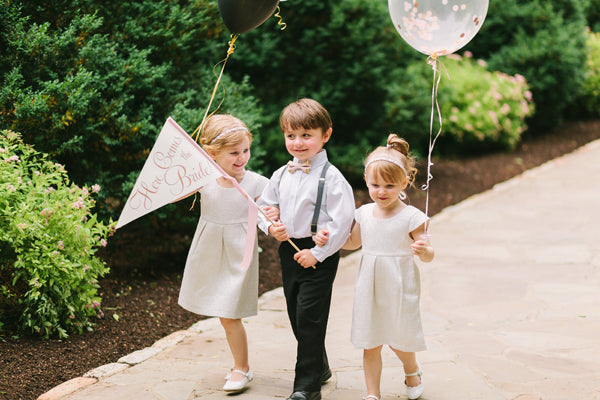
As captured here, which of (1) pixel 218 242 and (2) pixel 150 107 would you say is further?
(2) pixel 150 107

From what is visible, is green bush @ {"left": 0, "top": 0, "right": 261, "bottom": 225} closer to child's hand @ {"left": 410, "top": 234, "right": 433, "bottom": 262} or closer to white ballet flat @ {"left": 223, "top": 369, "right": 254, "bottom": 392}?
white ballet flat @ {"left": 223, "top": 369, "right": 254, "bottom": 392}

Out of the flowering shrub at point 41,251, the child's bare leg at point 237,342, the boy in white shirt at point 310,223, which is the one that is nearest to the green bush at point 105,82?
the flowering shrub at point 41,251

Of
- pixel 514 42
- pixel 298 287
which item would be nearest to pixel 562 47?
pixel 514 42

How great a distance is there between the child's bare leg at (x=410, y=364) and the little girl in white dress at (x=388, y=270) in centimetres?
11

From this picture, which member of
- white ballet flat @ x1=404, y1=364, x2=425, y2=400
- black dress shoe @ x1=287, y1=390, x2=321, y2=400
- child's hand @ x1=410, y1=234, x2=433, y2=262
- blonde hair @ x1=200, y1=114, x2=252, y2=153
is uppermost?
blonde hair @ x1=200, y1=114, x2=252, y2=153

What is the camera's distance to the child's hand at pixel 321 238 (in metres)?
3.19

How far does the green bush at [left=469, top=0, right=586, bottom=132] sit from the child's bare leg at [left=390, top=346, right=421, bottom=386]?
8.21m

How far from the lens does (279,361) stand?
12.9 feet

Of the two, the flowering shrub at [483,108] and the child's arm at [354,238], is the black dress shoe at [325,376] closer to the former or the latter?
the child's arm at [354,238]

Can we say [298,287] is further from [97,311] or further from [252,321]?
[97,311]

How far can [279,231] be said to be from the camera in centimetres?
324

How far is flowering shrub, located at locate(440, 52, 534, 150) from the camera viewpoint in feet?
31.5

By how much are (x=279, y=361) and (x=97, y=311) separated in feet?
4.36

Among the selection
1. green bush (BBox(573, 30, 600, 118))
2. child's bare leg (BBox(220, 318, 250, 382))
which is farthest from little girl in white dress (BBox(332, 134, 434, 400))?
green bush (BBox(573, 30, 600, 118))
